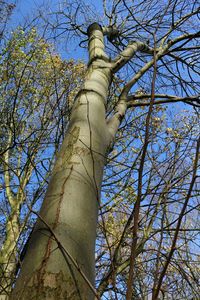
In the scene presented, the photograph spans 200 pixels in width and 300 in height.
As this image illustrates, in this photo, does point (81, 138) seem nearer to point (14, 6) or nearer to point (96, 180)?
point (96, 180)

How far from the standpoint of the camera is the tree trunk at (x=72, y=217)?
755 mm

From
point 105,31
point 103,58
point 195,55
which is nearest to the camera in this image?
point 103,58

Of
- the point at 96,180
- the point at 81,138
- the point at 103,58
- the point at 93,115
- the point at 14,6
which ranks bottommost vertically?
the point at 96,180

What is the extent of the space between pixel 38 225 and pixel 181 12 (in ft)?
8.75

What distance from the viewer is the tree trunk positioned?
76 cm

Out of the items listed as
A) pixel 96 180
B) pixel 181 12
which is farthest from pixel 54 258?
pixel 181 12

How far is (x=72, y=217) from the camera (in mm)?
903

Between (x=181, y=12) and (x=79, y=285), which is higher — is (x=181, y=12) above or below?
above

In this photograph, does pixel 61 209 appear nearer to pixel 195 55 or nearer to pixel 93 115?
pixel 93 115

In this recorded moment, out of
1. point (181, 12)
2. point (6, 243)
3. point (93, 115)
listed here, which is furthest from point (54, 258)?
point (6, 243)

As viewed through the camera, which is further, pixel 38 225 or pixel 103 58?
pixel 103 58

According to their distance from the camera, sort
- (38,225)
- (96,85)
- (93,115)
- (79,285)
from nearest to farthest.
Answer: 1. (79,285)
2. (38,225)
3. (93,115)
4. (96,85)

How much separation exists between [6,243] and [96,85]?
3.63 meters

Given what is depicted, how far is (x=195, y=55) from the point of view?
124 inches
